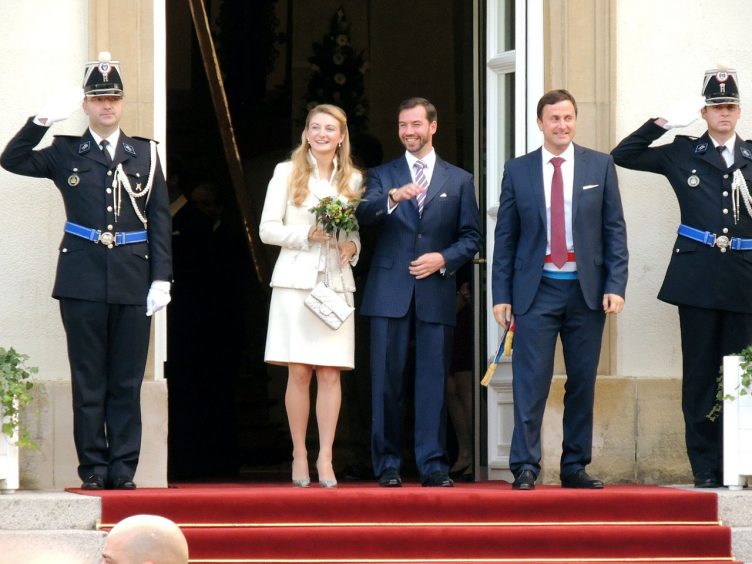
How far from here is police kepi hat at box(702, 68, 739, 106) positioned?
785 cm

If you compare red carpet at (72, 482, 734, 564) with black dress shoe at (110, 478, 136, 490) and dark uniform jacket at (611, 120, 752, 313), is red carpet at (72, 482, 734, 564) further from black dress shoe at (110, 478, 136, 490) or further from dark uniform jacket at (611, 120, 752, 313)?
dark uniform jacket at (611, 120, 752, 313)

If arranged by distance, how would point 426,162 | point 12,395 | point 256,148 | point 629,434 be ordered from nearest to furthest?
1. point 12,395
2. point 426,162
3. point 629,434
4. point 256,148

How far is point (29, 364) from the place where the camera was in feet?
26.2

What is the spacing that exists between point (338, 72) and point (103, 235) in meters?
5.70

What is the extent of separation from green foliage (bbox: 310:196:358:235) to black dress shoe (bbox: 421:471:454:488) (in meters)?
1.21

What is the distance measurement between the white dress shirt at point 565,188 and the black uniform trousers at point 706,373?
74 cm

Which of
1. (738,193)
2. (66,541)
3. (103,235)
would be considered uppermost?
(738,193)

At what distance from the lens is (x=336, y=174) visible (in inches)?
312

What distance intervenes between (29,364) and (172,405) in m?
2.34

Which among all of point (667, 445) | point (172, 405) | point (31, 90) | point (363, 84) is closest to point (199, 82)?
point (363, 84)

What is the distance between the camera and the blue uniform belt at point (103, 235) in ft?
24.7

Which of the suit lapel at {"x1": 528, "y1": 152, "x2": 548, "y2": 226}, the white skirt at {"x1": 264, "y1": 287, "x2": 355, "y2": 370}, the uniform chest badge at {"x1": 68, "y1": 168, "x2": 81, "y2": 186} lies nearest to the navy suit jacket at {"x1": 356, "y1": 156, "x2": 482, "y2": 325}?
the white skirt at {"x1": 264, "y1": 287, "x2": 355, "y2": 370}

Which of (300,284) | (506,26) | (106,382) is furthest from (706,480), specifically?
(106,382)

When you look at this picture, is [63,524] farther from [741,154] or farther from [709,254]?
[741,154]
